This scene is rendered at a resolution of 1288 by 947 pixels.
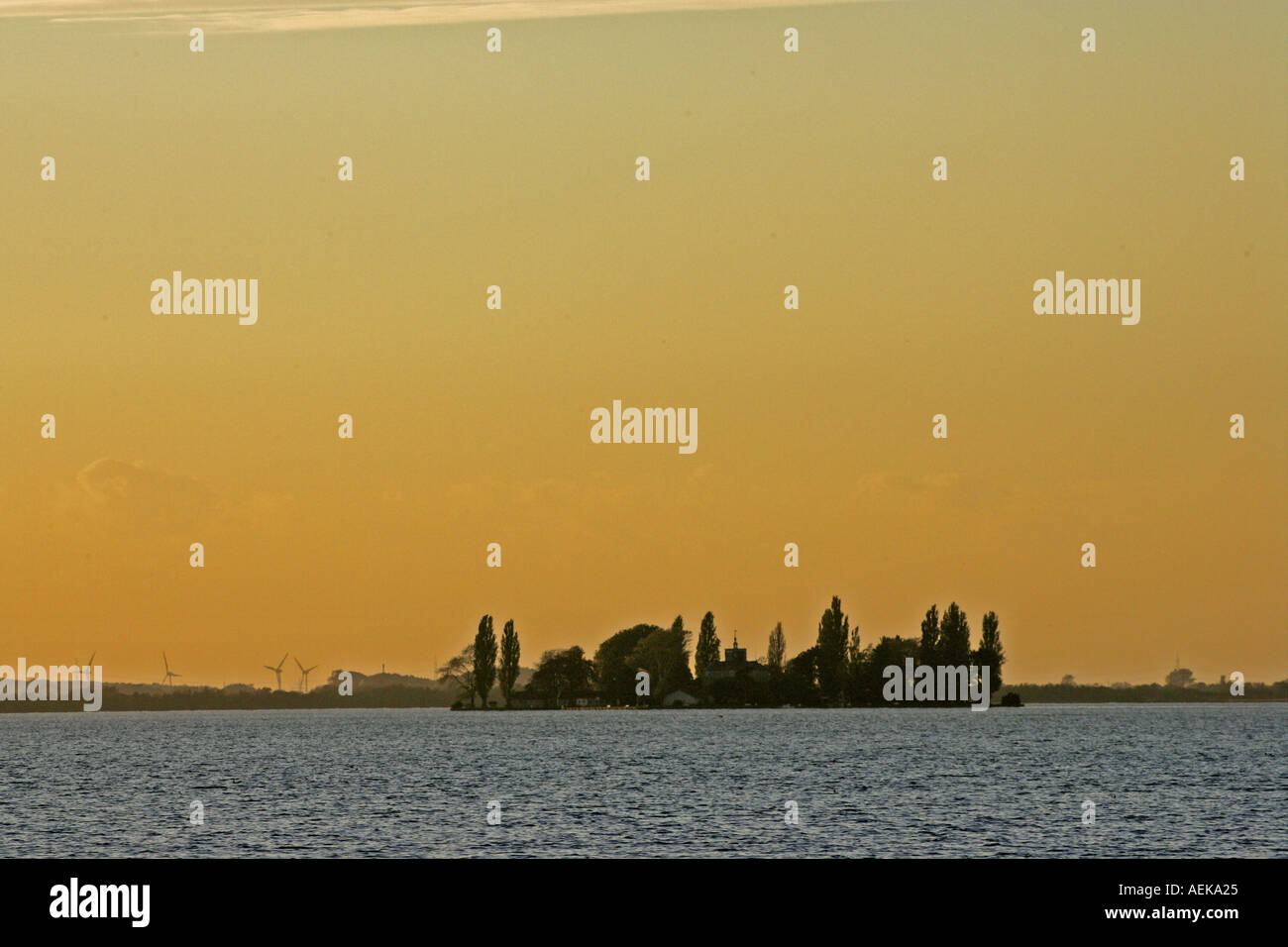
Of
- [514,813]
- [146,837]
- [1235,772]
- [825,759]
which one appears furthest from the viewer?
[825,759]

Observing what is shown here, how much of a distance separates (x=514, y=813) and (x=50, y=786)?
190 ft

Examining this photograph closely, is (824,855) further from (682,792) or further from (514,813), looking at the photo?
(682,792)

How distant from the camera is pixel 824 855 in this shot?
222ft

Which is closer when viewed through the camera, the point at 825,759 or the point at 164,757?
the point at 825,759

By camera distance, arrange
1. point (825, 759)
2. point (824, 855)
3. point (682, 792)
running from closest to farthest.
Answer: point (824, 855) → point (682, 792) → point (825, 759)

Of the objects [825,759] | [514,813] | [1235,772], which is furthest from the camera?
[825,759]

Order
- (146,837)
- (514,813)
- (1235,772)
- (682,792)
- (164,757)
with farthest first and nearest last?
1. (164,757)
2. (1235,772)
3. (682,792)
4. (514,813)
5. (146,837)

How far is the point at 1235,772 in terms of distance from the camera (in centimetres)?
13988
